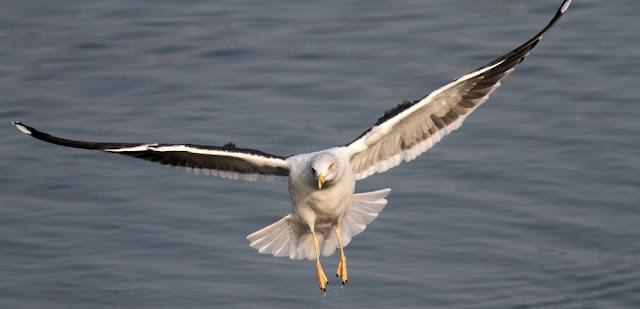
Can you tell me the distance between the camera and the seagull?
1138 cm

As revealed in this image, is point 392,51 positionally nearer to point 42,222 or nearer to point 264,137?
point 264,137

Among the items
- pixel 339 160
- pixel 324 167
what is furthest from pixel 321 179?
pixel 339 160

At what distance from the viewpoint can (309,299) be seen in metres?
12.7

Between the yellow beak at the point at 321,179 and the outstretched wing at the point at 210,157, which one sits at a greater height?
the outstretched wing at the point at 210,157

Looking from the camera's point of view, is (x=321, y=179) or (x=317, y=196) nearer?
(x=321, y=179)

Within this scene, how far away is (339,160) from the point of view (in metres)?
11.3

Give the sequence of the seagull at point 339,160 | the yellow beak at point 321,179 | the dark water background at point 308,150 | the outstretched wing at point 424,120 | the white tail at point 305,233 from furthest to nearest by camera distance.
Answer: the dark water background at point 308,150 < the white tail at point 305,233 < the outstretched wing at point 424,120 < the seagull at point 339,160 < the yellow beak at point 321,179

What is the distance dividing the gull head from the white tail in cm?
93

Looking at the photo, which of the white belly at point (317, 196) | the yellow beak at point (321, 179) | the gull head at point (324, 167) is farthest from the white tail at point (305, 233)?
the yellow beak at point (321, 179)

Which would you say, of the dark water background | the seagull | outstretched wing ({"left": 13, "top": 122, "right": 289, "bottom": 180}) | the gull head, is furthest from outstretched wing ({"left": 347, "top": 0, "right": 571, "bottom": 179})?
the dark water background

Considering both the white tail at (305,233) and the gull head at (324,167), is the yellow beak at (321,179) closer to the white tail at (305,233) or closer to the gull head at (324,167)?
the gull head at (324,167)

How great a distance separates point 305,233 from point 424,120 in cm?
137

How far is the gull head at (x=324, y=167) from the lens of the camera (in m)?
11.0

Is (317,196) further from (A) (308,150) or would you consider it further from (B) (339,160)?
(A) (308,150)
